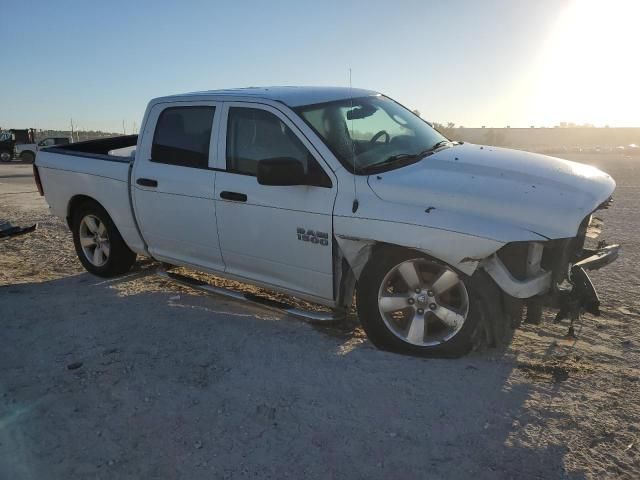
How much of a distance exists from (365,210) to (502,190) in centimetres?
93

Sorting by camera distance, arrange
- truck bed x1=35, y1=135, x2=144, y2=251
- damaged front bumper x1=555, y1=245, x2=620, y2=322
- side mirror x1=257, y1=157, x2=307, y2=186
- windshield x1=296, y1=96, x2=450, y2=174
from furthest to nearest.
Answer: truck bed x1=35, y1=135, x2=144, y2=251 < windshield x1=296, y1=96, x2=450, y2=174 < side mirror x1=257, y1=157, x2=307, y2=186 < damaged front bumper x1=555, y1=245, x2=620, y2=322

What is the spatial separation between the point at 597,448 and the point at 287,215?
8.45 feet

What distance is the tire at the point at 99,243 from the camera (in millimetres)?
6160

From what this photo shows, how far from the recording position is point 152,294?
571 cm

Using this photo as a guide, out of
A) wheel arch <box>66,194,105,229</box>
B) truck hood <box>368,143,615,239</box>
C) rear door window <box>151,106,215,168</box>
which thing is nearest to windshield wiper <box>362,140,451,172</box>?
truck hood <box>368,143,615,239</box>

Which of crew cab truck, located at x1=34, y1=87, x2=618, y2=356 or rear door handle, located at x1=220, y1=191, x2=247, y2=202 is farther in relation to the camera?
rear door handle, located at x1=220, y1=191, x2=247, y2=202

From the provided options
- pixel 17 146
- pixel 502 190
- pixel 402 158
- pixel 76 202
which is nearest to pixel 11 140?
pixel 17 146

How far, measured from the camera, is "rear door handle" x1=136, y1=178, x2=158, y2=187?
5.40 meters

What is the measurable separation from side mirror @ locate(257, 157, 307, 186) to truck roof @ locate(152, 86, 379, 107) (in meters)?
0.69

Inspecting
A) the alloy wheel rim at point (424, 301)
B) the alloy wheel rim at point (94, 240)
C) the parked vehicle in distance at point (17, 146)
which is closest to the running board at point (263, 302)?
the alloy wheel rim at point (424, 301)

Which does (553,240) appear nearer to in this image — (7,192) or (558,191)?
(558,191)

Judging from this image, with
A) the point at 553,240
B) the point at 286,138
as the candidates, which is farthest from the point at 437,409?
the point at 286,138

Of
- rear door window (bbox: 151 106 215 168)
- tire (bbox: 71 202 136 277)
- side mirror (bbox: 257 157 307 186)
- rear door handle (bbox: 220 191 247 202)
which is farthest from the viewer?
tire (bbox: 71 202 136 277)

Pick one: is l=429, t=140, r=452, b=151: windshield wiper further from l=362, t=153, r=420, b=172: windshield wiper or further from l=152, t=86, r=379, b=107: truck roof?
l=152, t=86, r=379, b=107: truck roof
